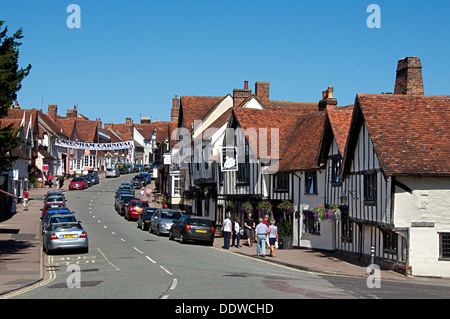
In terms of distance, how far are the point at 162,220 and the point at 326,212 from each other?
12480 mm

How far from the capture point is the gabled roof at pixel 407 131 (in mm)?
21188

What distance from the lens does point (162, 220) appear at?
3569 centimetres

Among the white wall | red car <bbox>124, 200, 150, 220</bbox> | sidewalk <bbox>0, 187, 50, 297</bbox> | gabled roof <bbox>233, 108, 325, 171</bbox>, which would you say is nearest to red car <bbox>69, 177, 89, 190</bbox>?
sidewalk <bbox>0, 187, 50, 297</bbox>

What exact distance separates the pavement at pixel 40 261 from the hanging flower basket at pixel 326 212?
1.79 m

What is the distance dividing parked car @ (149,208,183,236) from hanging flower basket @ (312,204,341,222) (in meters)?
10.8

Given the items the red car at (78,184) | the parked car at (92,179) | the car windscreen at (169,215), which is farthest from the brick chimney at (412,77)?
the parked car at (92,179)

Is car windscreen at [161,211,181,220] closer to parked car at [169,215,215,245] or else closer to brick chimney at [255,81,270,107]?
parked car at [169,215,215,245]

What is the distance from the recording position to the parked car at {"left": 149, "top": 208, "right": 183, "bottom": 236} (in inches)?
1394

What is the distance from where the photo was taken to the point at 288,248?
30.4 metres

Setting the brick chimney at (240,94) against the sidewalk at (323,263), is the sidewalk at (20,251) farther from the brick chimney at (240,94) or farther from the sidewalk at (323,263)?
the brick chimney at (240,94)

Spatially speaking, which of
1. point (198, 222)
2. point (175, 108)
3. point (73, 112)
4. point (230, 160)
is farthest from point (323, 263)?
point (73, 112)

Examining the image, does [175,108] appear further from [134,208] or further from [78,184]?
[134,208]
